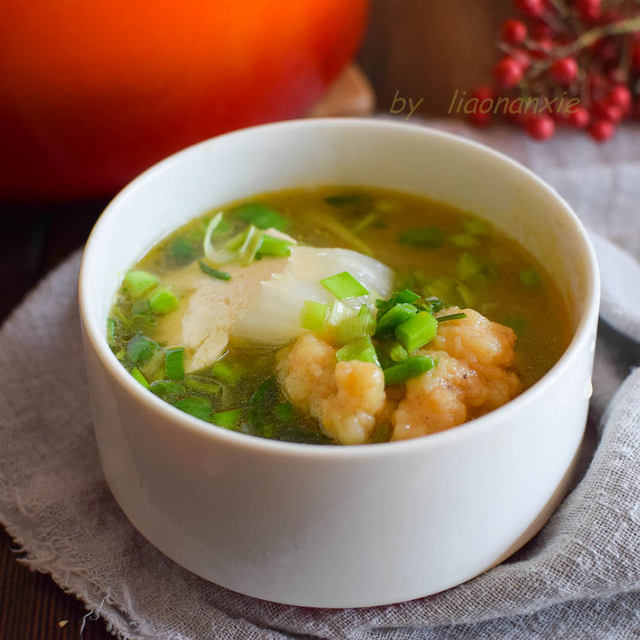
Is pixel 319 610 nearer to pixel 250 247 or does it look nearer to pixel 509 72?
pixel 250 247

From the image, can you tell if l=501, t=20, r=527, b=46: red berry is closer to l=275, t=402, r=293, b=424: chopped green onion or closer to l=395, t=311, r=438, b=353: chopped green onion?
l=395, t=311, r=438, b=353: chopped green onion

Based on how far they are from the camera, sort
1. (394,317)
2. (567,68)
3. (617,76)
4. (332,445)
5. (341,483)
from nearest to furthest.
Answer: (341,483), (332,445), (394,317), (567,68), (617,76)

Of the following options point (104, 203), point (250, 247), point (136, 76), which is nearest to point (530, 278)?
point (250, 247)

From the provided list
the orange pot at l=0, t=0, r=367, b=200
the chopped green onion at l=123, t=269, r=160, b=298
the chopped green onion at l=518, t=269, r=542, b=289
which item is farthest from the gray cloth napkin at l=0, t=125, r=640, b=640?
the orange pot at l=0, t=0, r=367, b=200

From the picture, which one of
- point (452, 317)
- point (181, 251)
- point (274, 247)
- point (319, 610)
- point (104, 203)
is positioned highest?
point (452, 317)

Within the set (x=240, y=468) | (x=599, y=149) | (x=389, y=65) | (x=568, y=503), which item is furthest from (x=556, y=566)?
(x=389, y=65)

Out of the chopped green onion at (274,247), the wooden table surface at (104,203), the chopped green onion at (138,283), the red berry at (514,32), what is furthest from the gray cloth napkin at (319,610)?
the red berry at (514,32)
